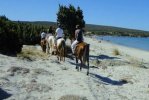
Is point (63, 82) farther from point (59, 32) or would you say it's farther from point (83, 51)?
point (59, 32)

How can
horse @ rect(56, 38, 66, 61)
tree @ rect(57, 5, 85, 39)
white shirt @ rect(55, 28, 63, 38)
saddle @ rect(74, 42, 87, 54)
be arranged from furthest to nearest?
tree @ rect(57, 5, 85, 39)
white shirt @ rect(55, 28, 63, 38)
horse @ rect(56, 38, 66, 61)
saddle @ rect(74, 42, 87, 54)

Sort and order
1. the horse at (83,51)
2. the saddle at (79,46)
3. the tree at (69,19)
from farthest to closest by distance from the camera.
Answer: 1. the tree at (69,19)
2. the saddle at (79,46)
3. the horse at (83,51)

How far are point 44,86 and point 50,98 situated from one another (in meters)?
1.86

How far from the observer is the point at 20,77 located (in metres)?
18.8

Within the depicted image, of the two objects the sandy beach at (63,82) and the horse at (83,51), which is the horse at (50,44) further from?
the horse at (83,51)

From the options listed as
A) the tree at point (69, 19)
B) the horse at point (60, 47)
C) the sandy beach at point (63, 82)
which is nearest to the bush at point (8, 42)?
the sandy beach at point (63, 82)


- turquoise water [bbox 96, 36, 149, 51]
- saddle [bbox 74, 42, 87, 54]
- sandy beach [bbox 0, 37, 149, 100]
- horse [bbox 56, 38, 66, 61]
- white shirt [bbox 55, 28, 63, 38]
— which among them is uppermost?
white shirt [bbox 55, 28, 63, 38]

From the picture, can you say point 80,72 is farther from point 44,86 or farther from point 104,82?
point 44,86

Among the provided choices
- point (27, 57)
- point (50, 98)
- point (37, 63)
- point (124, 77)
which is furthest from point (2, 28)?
point (50, 98)

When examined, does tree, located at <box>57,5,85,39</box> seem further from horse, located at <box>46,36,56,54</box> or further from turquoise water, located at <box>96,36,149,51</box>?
turquoise water, located at <box>96,36,149,51</box>

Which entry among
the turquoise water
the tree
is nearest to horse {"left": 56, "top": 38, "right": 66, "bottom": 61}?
the tree

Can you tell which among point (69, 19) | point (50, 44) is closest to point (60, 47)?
point (50, 44)

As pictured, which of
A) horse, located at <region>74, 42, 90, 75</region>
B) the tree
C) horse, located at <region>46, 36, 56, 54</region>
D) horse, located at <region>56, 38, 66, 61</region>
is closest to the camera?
horse, located at <region>74, 42, 90, 75</region>

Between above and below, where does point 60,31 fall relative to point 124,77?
above
